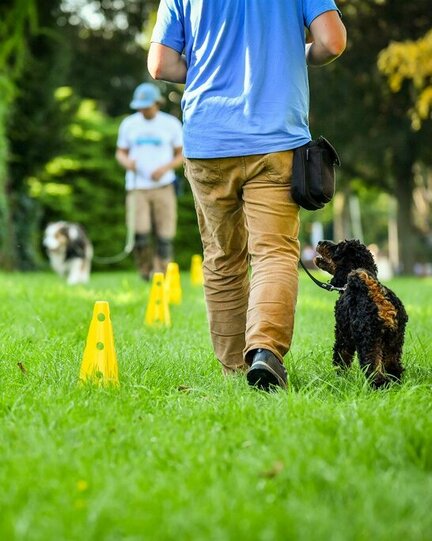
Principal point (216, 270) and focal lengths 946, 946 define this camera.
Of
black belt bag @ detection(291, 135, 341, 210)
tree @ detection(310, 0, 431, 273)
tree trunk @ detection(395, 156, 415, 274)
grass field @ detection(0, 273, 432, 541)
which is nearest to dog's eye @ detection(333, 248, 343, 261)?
black belt bag @ detection(291, 135, 341, 210)

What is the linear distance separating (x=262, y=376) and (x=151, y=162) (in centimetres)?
783

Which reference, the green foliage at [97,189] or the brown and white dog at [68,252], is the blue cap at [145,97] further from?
the green foliage at [97,189]

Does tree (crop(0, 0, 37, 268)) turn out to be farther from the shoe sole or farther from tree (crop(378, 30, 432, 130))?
the shoe sole

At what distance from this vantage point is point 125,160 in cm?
1183

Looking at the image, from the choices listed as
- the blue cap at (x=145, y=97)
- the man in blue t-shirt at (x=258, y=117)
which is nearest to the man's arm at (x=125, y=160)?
the blue cap at (x=145, y=97)

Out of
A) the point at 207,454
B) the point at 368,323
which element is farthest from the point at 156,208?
the point at 207,454

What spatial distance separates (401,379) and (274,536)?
8.16 ft

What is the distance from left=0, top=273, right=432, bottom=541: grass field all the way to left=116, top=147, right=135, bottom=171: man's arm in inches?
258

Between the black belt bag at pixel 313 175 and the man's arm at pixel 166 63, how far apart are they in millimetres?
809

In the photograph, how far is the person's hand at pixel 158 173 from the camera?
11.6 meters

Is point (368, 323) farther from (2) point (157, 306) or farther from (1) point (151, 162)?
(1) point (151, 162)

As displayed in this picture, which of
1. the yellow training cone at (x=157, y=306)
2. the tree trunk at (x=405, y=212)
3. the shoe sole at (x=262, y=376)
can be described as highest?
the shoe sole at (x=262, y=376)

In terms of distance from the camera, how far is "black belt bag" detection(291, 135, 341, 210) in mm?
4613

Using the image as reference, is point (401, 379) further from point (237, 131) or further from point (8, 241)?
point (8, 241)
